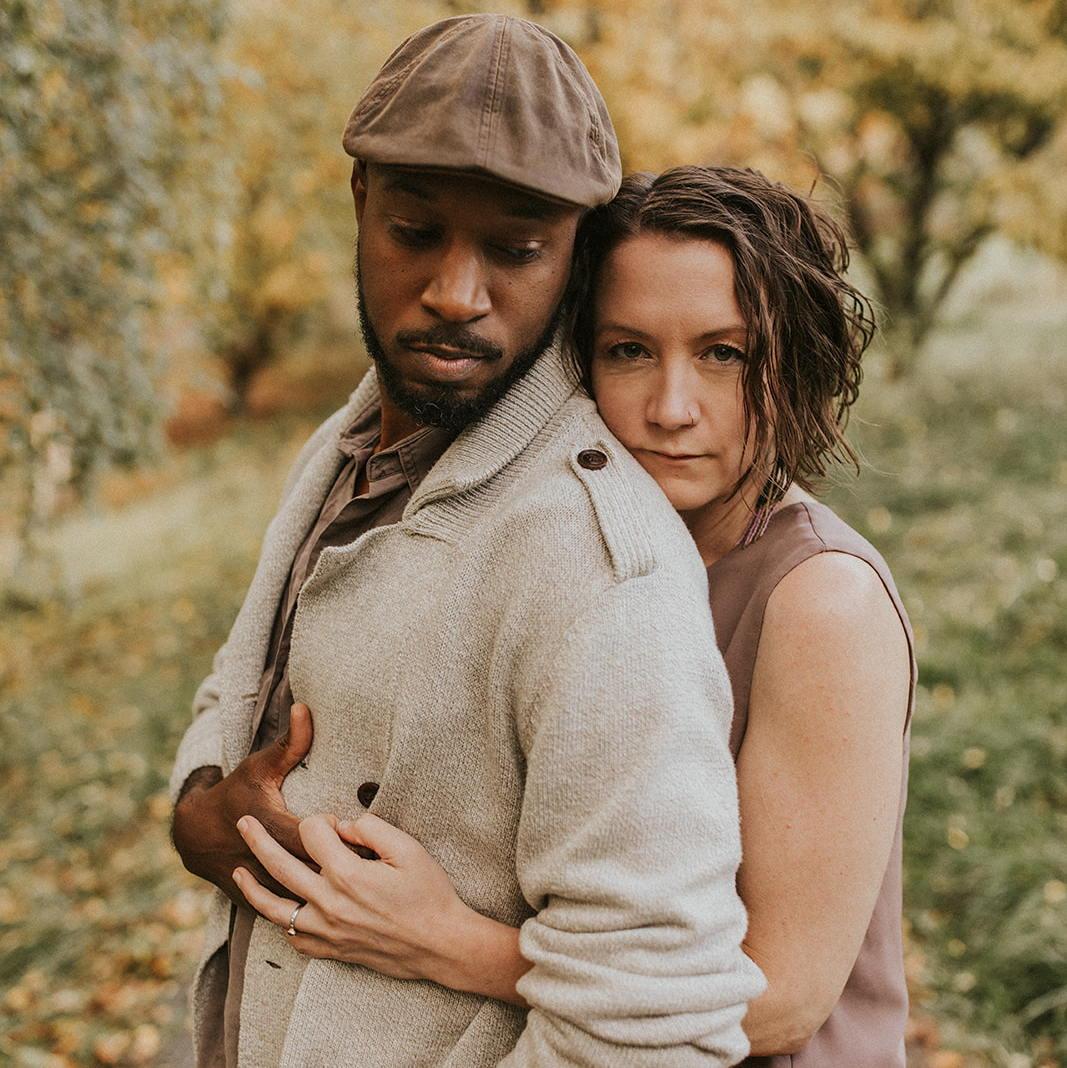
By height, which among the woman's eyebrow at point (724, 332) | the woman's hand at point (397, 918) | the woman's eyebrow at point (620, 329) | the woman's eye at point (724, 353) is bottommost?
the woman's hand at point (397, 918)

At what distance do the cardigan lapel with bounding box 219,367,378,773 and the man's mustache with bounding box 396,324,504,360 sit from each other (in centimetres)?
49

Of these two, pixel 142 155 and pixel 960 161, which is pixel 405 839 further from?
pixel 960 161

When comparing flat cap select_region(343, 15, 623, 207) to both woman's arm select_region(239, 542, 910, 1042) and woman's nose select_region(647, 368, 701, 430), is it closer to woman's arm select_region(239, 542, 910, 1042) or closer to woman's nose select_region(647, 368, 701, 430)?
woman's nose select_region(647, 368, 701, 430)

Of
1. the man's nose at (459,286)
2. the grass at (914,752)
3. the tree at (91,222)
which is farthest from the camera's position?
the tree at (91,222)

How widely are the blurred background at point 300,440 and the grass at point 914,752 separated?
17mm

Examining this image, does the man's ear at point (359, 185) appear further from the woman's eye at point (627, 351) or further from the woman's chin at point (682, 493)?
the woman's chin at point (682, 493)

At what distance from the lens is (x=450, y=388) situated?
145 cm

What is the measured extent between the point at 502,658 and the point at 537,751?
5.0 inches

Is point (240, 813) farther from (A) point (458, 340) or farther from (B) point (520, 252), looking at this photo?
(B) point (520, 252)

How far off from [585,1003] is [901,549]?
18.3 feet

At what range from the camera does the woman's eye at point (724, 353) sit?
163 cm

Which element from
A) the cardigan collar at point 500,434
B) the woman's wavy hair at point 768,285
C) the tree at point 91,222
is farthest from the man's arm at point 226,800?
the tree at point 91,222

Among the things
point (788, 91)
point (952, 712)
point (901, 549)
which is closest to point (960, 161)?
point (788, 91)

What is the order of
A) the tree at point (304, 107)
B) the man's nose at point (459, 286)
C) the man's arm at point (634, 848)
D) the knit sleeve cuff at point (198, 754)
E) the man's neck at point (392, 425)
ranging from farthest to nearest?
the tree at point (304, 107) < the knit sleeve cuff at point (198, 754) < the man's neck at point (392, 425) < the man's nose at point (459, 286) < the man's arm at point (634, 848)
